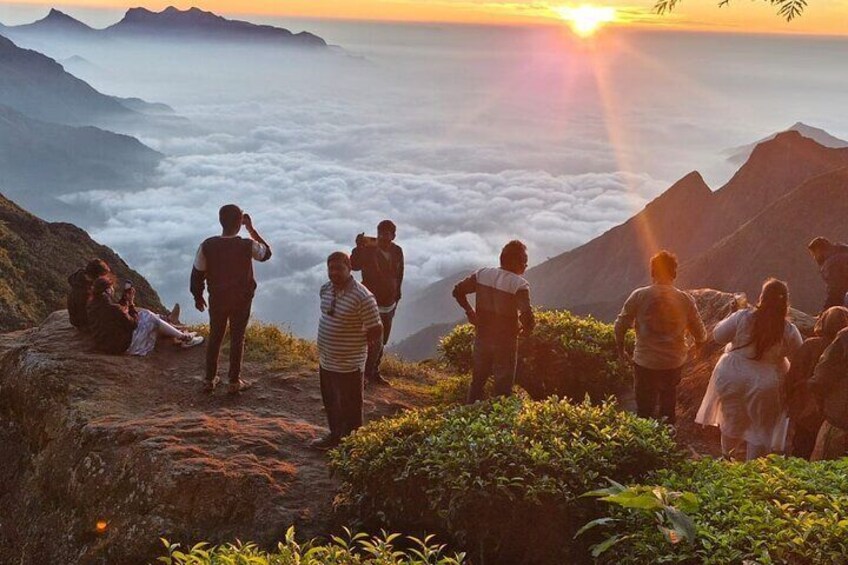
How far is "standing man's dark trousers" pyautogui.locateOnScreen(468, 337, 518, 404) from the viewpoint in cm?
770

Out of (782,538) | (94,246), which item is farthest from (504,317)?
(94,246)

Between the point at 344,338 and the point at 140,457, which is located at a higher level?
the point at 344,338

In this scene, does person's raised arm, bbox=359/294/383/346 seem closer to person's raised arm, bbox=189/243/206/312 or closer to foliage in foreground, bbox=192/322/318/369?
person's raised arm, bbox=189/243/206/312

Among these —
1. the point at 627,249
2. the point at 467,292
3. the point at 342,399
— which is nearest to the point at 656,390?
the point at 467,292

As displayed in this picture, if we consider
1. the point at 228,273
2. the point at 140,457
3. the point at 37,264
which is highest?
the point at 37,264

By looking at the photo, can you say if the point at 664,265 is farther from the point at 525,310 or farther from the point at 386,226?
→ the point at 386,226

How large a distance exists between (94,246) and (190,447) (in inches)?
554

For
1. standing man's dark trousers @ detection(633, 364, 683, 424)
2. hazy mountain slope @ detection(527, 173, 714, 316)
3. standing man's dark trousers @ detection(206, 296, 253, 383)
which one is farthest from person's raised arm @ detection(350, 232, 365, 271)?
hazy mountain slope @ detection(527, 173, 714, 316)

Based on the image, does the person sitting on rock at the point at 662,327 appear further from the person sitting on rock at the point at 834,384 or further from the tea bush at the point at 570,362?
the tea bush at the point at 570,362

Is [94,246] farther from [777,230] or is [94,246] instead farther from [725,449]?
[777,230]

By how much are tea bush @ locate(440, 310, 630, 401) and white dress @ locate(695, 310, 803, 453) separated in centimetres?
303

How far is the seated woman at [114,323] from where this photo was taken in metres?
9.38

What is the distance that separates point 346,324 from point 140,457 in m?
2.14

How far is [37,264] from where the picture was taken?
637 inches
